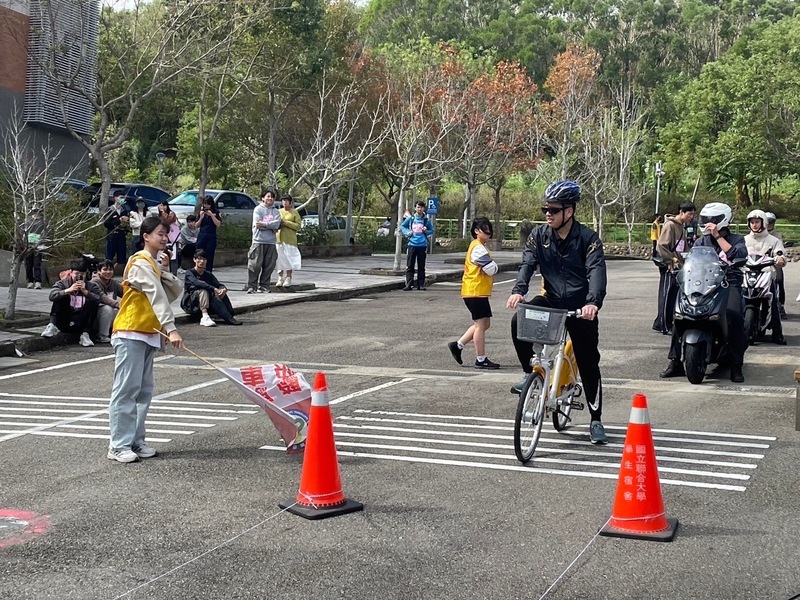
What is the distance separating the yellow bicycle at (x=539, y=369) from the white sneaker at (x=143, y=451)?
2.54 m

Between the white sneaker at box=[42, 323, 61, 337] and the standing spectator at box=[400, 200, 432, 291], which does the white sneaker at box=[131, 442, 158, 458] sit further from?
the standing spectator at box=[400, 200, 432, 291]

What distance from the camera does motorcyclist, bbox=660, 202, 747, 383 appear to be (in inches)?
456

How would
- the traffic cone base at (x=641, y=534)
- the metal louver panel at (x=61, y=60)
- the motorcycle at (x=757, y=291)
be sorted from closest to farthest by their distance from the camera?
the traffic cone base at (x=641, y=534)
the motorcycle at (x=757, y=291)
the metal louver panel at (x=61, y=60)

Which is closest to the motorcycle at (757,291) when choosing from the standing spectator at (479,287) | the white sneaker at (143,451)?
the standing spectator at (479,287)

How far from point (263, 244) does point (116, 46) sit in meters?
8.50

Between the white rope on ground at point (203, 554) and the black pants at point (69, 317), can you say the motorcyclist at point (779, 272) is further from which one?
the white rope on ground at point (203, 554)

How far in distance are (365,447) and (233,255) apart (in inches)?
815

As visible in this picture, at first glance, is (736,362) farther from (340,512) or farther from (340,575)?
(340,575)

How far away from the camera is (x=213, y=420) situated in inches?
370

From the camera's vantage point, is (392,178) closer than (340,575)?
No

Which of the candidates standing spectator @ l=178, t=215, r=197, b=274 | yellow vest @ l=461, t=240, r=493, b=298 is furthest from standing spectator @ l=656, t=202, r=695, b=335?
standing spectator @ l=178, t=215, r=197, b=274

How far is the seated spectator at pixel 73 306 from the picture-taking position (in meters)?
14.5

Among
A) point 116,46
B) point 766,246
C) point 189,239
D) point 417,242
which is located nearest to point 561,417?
point 766,246

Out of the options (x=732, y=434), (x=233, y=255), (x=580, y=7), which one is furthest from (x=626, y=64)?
(x=732, y=434)
